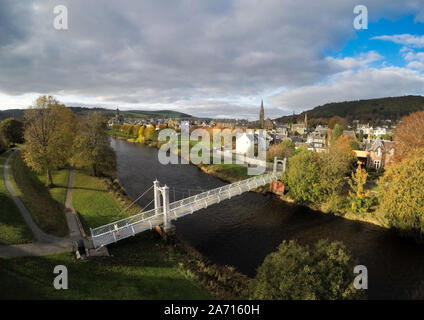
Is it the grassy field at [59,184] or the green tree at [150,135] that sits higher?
the green tree at [150,135]

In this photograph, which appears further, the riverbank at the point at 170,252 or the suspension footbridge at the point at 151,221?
the suspension footbridge at the point at 151,221

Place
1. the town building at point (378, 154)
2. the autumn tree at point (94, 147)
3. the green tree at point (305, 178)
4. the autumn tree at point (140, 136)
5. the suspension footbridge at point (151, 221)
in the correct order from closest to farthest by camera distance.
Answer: the suspension footbridge at point (151, 221)
the green tree at point (305, 178)
the autumn tree at point (94, 147)
the town building at point (378, 154)
the autumn tree at point (140, 136)

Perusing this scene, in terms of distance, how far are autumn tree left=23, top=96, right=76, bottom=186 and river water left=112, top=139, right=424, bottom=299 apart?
10113 millimetres

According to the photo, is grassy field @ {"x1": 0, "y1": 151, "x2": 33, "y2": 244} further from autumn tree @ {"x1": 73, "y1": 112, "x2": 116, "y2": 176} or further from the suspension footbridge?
autumn tree @ {"x1": 73, "y1": 112, "x2": 116, "y2": 176}

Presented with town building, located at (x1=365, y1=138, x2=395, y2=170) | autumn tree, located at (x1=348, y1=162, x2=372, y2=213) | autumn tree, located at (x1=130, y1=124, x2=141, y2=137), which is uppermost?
autumn tree, located at (x1=130, y1=124, x2=141, y2=137)

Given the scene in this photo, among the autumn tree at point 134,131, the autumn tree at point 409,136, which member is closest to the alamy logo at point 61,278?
the autumn tree at point 409,136

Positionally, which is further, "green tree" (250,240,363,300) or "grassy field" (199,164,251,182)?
"grassy field" (199,164,251,182)

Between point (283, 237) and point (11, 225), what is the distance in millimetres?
22517

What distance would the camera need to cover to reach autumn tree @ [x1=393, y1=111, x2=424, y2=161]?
30.7 m

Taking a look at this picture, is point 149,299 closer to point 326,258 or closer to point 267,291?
point 267,291

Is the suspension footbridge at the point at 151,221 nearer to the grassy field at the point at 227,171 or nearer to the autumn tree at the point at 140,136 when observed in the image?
the grassy field at the point at 227,171

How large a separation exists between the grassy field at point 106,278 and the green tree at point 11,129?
166ft

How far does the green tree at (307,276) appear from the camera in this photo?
927cm

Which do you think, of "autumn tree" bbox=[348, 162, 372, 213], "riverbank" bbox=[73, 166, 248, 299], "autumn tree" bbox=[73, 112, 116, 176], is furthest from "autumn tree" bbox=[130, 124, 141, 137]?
"autumn tree" bbox=[348, 162, 372, 213]
